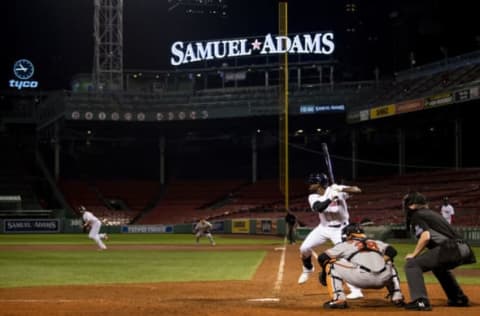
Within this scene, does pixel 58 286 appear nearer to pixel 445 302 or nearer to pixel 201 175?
pixel 445 302

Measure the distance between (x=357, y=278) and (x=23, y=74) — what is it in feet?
199

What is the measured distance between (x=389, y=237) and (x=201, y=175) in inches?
1226

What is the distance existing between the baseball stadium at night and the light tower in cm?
16

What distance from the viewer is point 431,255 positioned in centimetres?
977

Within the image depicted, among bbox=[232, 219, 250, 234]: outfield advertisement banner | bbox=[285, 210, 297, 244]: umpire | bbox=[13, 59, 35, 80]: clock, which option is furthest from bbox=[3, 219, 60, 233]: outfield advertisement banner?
bbox=[285, 210, 297, 244]: umpire

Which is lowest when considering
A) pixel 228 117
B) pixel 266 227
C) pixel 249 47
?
pixel 266 227

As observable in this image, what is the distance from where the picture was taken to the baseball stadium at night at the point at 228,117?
45.0 m

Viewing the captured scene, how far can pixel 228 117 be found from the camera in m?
55.1

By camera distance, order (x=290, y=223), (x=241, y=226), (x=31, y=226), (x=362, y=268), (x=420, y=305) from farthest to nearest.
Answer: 1. (x=31, y=226)
2. (x=241, y=226)
3. (x=290, y=223)
4. (x=362, y=268)
5. (x=420, y=305)

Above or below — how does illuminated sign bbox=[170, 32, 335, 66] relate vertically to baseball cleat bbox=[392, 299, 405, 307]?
above

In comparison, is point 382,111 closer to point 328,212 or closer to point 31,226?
point 31,226

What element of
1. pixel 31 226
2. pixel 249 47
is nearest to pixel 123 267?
pixel 31 226

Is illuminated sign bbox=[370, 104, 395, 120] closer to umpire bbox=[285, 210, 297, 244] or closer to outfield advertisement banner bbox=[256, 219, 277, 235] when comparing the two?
outfield advertisement banner bbox=[256, 219, 277, 235]

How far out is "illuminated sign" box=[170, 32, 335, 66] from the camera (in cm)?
5625
